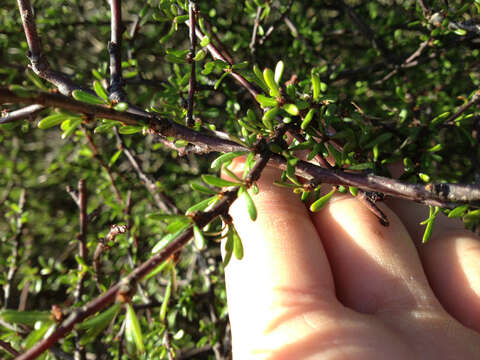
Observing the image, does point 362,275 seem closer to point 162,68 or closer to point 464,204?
point 464,204

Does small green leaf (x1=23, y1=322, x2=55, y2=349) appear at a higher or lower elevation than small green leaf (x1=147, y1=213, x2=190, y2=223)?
lower

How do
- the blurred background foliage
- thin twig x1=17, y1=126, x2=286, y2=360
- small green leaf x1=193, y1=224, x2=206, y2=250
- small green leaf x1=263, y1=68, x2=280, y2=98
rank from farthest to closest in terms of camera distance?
the blurred background foliage < small green leaf x1=263, y1=68, x2=280, y2=98 < small green leaf x1=193, y1=224, x2=206, y2=250 < thin twig x1=17, y1=126, x2=286, y2=360

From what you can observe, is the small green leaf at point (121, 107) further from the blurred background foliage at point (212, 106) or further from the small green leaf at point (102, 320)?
the small green leaf at point (102, 320)

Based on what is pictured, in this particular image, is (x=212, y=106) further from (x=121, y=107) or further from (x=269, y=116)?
(x=121, y=107)

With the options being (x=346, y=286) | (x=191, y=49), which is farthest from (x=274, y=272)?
(x=191, y=49)

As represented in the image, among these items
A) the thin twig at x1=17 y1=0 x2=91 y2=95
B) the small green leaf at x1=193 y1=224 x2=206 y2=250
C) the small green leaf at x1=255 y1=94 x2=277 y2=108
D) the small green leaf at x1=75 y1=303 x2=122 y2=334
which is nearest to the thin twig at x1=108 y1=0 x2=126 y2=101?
the thin twig at x1=17 y1=0 x2=91 y2=95

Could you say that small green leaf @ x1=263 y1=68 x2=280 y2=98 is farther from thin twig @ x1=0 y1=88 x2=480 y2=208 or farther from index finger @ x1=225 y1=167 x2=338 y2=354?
index finger @ x1=225 y1=167 x2=338 y2=354
